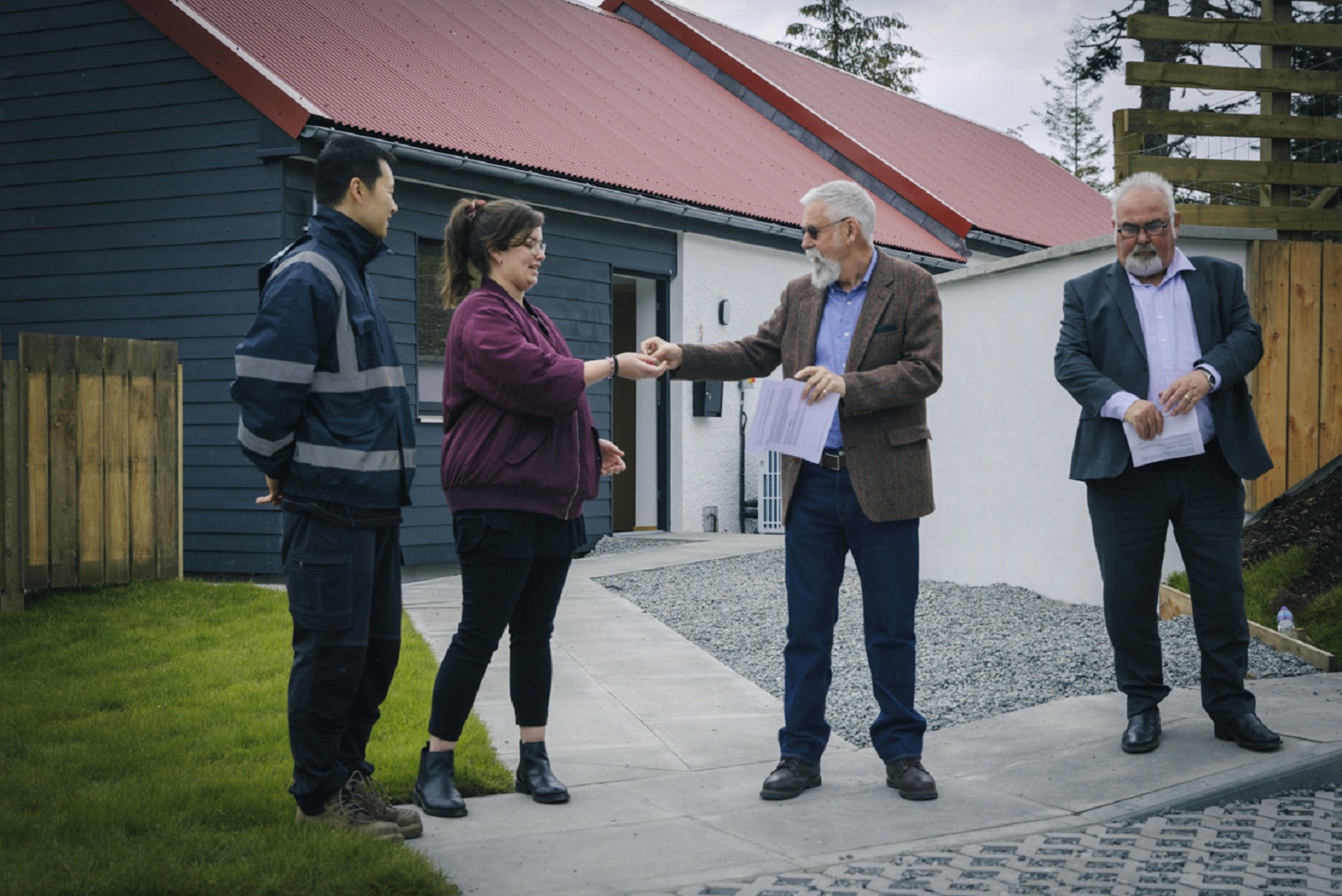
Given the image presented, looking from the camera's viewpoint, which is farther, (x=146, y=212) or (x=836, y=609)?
(x=146, y=212)

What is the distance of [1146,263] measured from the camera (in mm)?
4773

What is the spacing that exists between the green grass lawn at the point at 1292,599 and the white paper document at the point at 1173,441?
181 centimetres

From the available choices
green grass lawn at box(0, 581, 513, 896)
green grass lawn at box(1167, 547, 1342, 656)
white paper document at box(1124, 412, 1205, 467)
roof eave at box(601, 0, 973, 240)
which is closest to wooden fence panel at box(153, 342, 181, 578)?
green grass lawn at box(0, 581, 513, 896)

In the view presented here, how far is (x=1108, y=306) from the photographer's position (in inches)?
191

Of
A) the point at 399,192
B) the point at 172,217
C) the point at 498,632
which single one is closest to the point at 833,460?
the point at 498,632

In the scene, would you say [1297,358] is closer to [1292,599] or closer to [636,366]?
[1292,599]

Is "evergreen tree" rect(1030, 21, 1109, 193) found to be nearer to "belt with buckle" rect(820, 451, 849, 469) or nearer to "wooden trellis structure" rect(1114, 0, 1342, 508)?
"wooden trellis structure" rect(1114, 0, 1342, 508)

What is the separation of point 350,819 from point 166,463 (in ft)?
18.7

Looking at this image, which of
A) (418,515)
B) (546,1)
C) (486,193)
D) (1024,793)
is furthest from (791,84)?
(1024,793)

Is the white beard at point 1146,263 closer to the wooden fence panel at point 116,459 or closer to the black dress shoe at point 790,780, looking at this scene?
the black dress shoe at point 790,780

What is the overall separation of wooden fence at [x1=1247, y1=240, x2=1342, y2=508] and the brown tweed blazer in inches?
162

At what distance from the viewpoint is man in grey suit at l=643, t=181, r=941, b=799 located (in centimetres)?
427

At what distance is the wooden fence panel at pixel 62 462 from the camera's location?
26.2 feet

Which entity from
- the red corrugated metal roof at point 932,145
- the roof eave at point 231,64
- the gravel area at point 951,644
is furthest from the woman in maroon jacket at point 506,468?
the red corrugated metal roof at point 932,145
